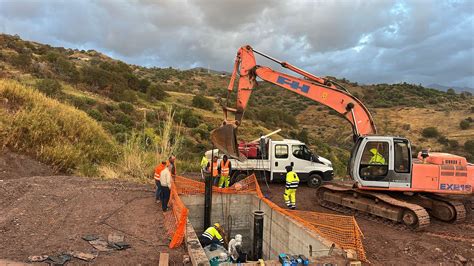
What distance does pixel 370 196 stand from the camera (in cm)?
1177

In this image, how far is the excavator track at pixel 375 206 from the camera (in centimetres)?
1030

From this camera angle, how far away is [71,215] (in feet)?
33.2

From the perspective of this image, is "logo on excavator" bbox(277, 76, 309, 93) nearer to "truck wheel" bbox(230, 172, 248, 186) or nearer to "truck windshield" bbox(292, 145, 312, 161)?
"truck windshield" bbox(292, 145, 312, 161)

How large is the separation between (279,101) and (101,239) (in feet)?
193

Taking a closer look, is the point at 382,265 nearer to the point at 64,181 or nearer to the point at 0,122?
the point at 64,181

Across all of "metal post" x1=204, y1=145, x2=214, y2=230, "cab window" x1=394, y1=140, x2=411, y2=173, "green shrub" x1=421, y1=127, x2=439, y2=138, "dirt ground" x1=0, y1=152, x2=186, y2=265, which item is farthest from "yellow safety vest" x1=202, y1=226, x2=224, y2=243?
"green shrub" x1=421, y1=127, x2=439, y2=138

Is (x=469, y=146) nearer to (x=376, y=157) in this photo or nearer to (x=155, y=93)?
(x=376, y=157)

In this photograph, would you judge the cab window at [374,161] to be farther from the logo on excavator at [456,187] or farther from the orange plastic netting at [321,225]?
the orange plastic netting at [321,225]

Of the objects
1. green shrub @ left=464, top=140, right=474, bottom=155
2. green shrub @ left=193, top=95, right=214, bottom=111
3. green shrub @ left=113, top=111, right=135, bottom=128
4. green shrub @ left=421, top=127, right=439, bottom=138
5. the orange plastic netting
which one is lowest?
the orange plastic netting

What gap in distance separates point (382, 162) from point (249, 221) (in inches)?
A: 226

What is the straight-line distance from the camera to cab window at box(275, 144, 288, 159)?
15773mm

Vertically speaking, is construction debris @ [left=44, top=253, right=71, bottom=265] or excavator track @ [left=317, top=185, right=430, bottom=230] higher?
excavator track @ [left=317, top=185, right=430, bottom=230]

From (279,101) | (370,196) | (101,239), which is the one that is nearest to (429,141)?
(279,101)

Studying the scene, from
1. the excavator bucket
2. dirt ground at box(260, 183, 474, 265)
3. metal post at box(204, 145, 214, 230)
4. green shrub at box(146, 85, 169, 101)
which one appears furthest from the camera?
→ green shrub at box(146, 85, 169, 101)
